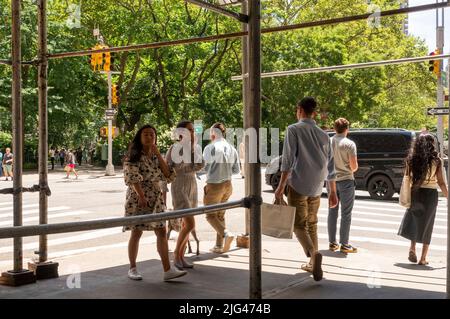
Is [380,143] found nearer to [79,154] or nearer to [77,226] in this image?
[77,226]

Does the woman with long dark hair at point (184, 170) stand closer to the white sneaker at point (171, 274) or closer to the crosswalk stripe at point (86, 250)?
the white sneaker at point (171, 274)

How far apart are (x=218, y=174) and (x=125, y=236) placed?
348 centimetres

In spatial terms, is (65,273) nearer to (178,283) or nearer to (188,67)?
(178,283)

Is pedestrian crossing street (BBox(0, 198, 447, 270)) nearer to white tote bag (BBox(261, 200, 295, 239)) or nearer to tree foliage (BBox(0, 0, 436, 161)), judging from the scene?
white tote bag (BBox(261, 200, 295, 239))

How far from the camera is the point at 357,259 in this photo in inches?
290

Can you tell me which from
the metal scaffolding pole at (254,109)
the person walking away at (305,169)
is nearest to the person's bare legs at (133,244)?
the person walking away at (305,169)

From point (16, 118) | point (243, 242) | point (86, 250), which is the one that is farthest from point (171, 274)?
point (86, 250)

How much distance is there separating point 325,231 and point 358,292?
5635mm

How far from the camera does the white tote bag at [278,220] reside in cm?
529

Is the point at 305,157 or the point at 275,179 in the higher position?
the point at 305,157

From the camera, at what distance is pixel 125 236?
1045 cm

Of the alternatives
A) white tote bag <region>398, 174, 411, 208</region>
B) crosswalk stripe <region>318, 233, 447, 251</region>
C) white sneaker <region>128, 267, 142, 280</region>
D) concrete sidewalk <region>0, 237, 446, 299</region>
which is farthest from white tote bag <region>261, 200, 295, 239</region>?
crosswalk stripe <region>318, 233, 447, 251</region>

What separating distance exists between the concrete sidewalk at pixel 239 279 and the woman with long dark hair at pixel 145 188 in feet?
0.84

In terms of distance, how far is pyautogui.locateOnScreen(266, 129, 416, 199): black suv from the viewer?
16922mm
